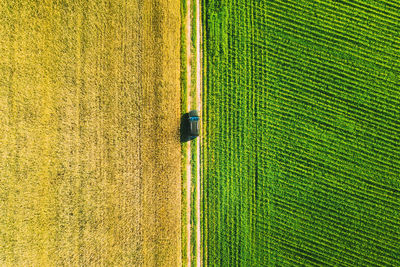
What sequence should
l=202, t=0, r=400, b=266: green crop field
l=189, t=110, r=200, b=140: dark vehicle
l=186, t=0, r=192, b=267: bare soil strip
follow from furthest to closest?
l=202, t=0, r=400, b=266: green crop field → l=186, t=0, r=192, b=267: bare soil strip → l=189, t=110, r=200, b=140: dark vehicle

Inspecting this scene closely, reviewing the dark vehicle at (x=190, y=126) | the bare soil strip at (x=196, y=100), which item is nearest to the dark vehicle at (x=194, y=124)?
the dark vehicle at (x=190, y=126)

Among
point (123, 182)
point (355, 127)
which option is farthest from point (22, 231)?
point (355, 127)

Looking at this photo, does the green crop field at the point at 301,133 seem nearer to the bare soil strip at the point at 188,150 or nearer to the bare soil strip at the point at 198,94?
the bare soil strip at the point at 198,94

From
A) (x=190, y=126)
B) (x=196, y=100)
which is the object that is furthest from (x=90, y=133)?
(x=196, y=100)

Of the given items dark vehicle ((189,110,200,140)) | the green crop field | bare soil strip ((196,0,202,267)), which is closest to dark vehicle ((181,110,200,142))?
dark vehicle ((189,110,200,140))

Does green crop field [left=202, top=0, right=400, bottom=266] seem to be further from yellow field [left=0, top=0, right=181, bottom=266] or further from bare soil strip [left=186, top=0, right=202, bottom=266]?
yellow field [left=0, top=0, right=181, bottom=266]

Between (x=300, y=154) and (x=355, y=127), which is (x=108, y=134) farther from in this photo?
→ (x=355, y=127)

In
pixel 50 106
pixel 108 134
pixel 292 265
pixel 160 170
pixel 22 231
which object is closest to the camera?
pixel 22 231
